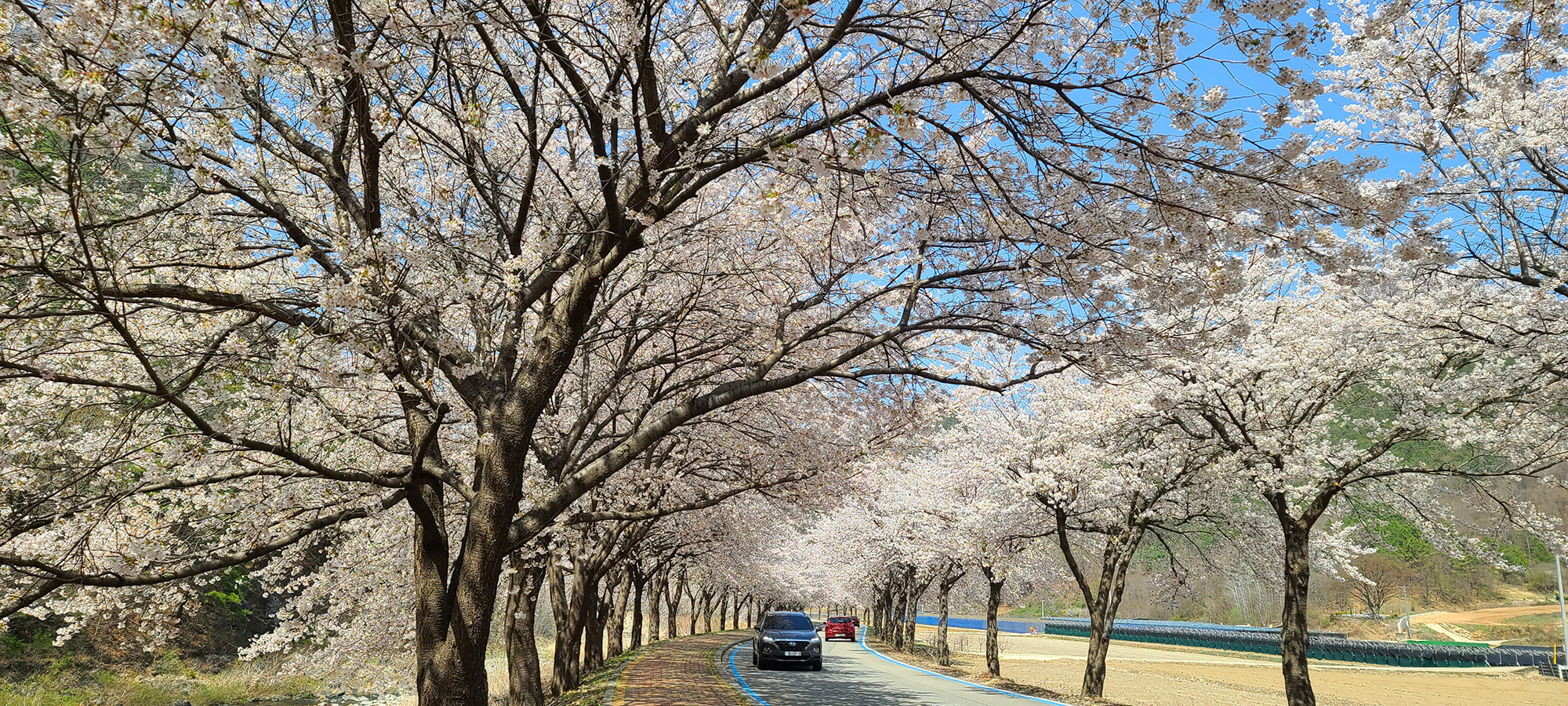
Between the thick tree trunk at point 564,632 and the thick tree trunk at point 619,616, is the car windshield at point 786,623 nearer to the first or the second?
the thick tree trunk at point 619,616

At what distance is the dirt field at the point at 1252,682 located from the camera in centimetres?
2516

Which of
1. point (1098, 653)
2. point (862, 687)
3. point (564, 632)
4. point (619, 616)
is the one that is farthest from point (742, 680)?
point (1098, 653)

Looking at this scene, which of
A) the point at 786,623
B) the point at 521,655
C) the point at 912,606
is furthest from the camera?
the point at 912,606

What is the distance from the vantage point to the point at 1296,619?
1499 cm

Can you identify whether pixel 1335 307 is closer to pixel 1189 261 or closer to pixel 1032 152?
pixel 1189 261

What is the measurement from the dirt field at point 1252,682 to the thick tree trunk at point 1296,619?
14.3ft

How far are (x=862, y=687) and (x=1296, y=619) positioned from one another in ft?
32.9

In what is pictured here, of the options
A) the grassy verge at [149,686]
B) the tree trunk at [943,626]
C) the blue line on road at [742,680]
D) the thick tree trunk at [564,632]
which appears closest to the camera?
the blue line on road at [742,680]

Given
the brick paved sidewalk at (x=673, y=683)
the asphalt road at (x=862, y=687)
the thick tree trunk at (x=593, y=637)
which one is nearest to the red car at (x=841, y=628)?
the brick paved sidewalk at (x=673, y=683)

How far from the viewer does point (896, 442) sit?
12.8m

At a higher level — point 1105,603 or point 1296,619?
point 1296,619

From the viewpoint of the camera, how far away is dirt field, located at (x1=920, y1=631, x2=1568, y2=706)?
2516 centimetres

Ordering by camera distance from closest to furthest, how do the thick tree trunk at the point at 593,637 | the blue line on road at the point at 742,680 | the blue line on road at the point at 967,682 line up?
the blue line on road at the point at 967,682 < the blue line on road at the point at 742,680 < the thick tree trunk at the point at 593,637

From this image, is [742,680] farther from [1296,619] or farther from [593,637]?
[1296,619]
